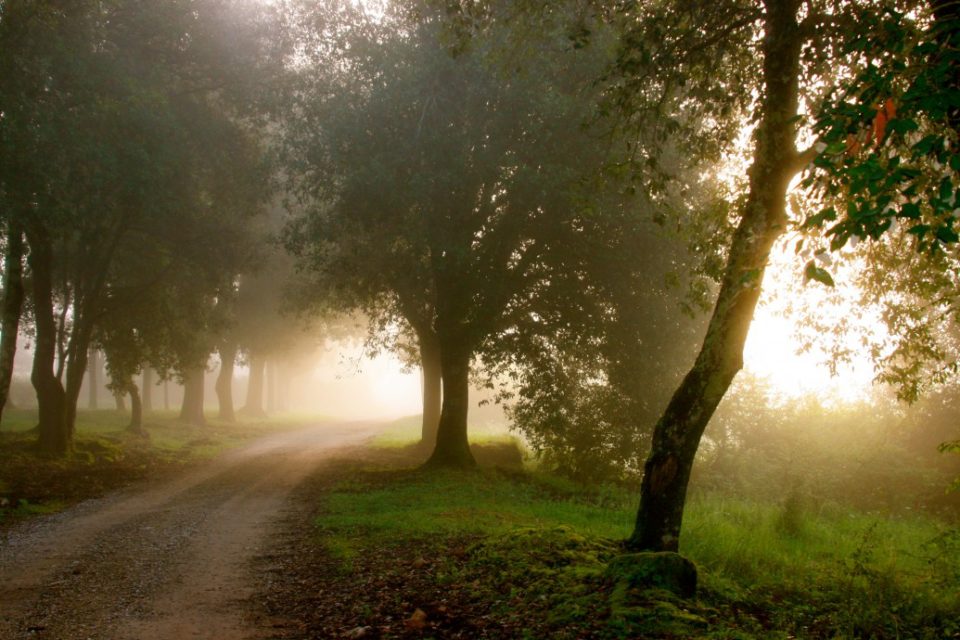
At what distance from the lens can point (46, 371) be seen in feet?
67.9

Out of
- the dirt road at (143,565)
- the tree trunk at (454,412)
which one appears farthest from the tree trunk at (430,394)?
the dirt road at (143,565)

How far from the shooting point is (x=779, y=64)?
854 centimetres

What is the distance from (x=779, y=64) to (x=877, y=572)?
256 inches

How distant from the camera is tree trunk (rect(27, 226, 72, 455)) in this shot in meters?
20.1

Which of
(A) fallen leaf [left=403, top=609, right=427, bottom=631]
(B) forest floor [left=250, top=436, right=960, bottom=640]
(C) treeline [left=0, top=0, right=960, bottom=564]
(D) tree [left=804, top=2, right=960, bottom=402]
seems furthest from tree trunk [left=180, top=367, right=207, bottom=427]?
(D) tree [left=804, top=2, right=960, bottom=402]

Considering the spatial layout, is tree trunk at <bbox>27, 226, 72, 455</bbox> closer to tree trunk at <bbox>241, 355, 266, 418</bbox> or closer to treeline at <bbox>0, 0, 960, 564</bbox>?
treeline at <bbox>0, 0, 960, 564</bbox>

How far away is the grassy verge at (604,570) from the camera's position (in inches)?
263

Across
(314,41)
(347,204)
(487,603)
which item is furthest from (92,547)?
(314,41)

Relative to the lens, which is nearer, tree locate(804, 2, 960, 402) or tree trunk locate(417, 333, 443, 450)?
tree locate(804, 2, 960, 402)

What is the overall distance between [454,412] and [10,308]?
42.3ft

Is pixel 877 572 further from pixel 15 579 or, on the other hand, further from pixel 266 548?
pixel 15 579

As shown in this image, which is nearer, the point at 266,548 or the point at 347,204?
the point at 266,548

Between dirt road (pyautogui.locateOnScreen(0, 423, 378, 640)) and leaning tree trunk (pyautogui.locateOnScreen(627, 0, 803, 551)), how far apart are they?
499cm

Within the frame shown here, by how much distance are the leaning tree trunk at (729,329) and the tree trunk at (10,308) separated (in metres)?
17.5
